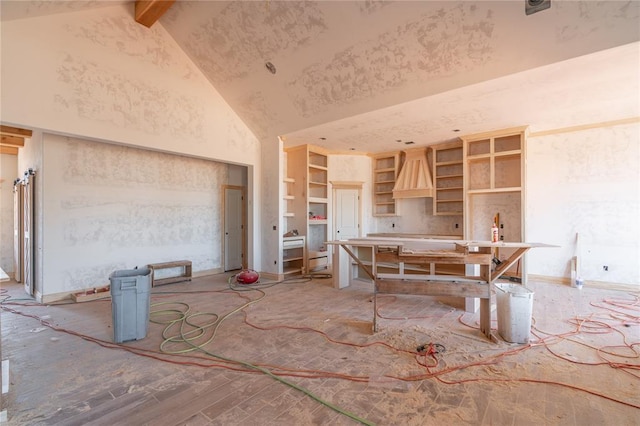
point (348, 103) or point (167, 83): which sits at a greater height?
point (167, 83)

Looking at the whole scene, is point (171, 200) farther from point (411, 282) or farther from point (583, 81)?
point (583, 81)

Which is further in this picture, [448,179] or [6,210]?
[448,179]

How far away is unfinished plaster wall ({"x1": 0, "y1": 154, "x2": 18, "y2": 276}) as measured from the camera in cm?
639

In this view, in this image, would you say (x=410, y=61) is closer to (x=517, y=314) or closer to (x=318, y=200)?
(x=517, y=314)

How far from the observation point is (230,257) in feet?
23.0

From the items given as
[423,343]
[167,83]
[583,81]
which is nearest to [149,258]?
[167,83]

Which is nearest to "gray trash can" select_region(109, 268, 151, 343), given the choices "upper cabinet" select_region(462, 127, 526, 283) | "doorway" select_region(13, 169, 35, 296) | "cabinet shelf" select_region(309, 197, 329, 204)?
"doorway" select_region(13, 169, 35, 296)

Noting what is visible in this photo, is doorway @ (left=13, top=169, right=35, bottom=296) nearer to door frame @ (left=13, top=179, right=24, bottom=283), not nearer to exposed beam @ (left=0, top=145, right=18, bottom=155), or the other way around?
door frame @ (left=13, top=179, right=24, bottom=283)

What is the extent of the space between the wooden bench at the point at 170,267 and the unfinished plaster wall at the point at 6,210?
3704 millimetres

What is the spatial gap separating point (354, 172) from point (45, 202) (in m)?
6.15

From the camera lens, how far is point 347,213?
7555mm

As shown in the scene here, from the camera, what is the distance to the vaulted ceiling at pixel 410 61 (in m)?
3.00

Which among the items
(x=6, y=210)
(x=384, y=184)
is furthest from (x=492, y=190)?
(x=6, y=210)

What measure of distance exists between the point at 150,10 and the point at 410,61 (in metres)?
4.08
